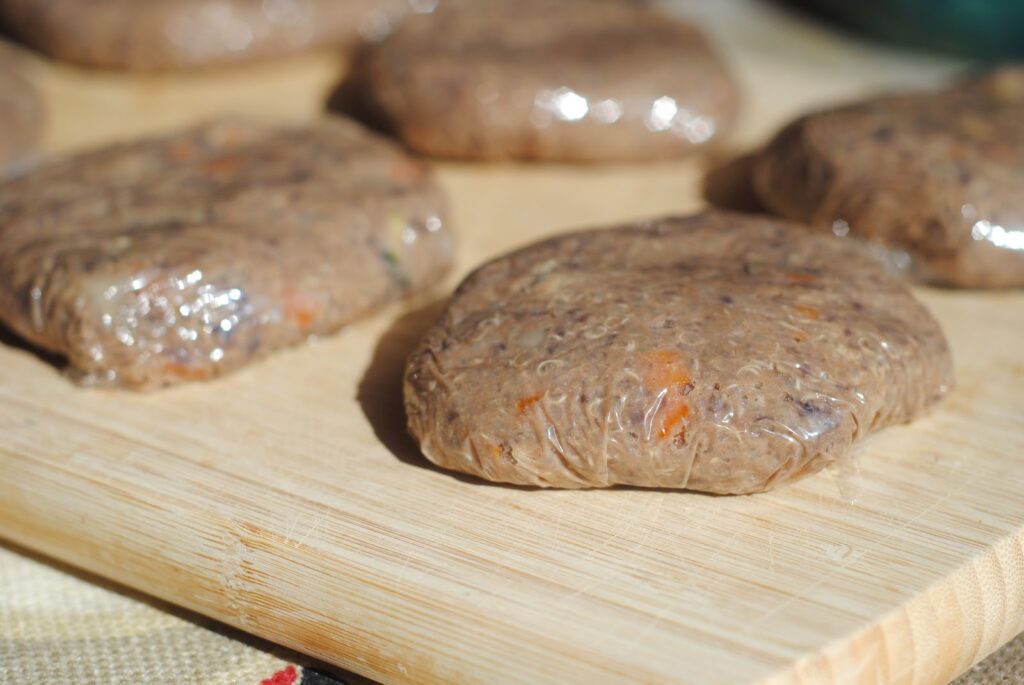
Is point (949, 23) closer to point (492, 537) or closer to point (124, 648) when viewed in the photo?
point (492, 537)

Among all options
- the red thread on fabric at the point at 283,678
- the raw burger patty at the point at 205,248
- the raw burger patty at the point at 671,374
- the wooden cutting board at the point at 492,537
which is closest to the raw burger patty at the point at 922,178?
the wooden cutting board at the point at 492,537

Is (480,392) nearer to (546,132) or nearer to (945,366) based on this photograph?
(945,366)

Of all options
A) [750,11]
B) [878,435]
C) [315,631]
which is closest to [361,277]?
[315,631]

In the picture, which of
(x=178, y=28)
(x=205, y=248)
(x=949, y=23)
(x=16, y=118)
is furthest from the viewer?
(x=949, y=23)

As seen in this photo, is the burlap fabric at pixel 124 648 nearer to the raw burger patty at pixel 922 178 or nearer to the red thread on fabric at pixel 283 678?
the red thread on fabric at pixel 283 678

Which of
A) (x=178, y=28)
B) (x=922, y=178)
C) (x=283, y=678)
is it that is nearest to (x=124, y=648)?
(x=283, y=678)
